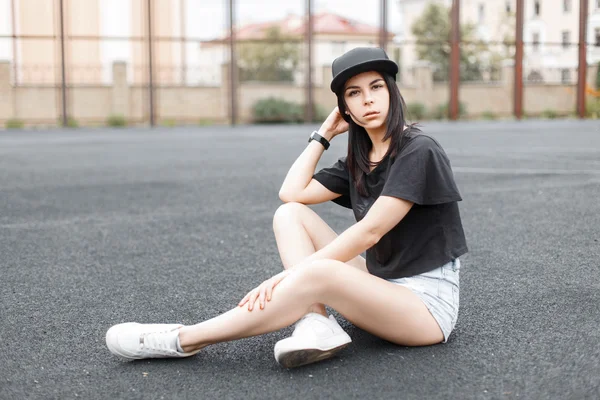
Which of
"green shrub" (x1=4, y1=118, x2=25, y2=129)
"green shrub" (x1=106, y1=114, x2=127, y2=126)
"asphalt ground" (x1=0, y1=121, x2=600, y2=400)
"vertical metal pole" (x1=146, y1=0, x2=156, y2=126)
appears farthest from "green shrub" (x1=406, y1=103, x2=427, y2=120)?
"asphalt ground" (x1=0, y1=121, x2=600, y2=400)

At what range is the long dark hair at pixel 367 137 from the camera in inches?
124

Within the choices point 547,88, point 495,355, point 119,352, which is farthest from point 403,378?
point 547,88

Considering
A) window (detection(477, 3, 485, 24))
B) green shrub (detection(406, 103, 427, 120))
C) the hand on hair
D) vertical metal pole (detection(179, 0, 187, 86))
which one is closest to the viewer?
the hand on hair

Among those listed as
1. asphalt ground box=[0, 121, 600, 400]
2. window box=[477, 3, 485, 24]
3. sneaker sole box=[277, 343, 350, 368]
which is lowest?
asphalt ground box=[0, 121, 600, 400]

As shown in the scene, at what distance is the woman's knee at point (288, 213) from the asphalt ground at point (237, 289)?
0.47 m

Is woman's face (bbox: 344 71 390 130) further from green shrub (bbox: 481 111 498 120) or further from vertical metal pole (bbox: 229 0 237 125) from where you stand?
green shrub (bbox: 481 111 498 120)

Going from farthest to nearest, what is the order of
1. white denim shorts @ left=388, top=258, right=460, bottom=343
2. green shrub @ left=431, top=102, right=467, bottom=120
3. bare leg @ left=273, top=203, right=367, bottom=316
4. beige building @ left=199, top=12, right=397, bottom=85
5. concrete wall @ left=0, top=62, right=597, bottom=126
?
green shrub @ left=431, top=102, right=467, bottom=120 → beige building @ left=199, top=12, right=397, bottom=85 → concrete wall @ left=0, top=62, right=597, bottom=126 → bare leg @ left=273, top=203, right=367, bottom=316 → white denim shorts @ left=388, top=258, right=460, bottom=343

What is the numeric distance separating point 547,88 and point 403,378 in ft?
112

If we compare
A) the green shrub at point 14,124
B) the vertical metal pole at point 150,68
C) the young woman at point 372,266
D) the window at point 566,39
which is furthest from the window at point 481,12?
the young woman at point 372,266

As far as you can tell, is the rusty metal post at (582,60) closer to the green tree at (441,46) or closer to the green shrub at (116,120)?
the green tree at (441,46)

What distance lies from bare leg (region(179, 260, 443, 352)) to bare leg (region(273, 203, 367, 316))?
1.22 ft

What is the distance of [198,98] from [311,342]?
30418 mm

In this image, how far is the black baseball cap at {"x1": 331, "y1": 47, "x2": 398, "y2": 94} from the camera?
10.0 ft

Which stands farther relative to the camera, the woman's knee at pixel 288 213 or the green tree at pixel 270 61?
the green tree at pixel 270 61
